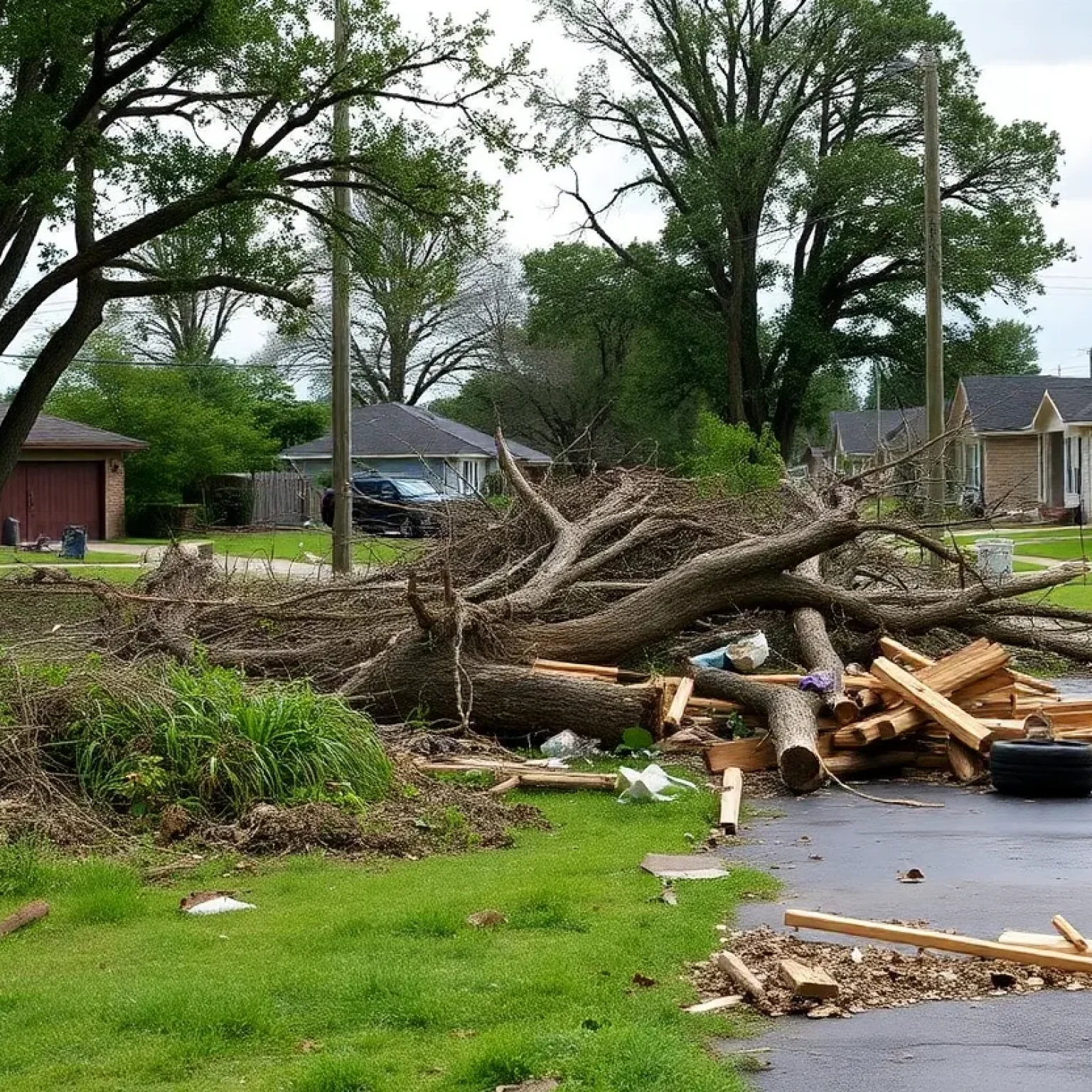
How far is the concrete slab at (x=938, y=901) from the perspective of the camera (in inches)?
186

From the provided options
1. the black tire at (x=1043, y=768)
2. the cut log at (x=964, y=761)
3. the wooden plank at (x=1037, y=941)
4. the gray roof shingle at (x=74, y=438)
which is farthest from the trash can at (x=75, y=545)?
the wooden plank at (x=1037, y=941)

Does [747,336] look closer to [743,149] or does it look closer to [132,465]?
[743,149]

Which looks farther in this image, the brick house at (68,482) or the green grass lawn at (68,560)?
the brick house at (68,482)

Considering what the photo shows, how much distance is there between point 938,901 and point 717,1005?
84.1 inches

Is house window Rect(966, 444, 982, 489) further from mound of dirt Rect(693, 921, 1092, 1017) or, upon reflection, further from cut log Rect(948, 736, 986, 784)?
mound of dirt Rect(693, 921, 1092, 1017)

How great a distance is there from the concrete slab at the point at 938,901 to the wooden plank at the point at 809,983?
0.14 meters

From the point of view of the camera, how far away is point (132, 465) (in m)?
46.8

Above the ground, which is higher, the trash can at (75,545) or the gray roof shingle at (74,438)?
the gray roof shingle at (74,438)

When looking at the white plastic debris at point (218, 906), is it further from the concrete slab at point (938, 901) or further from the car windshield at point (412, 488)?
the car windshield at point (412, 488)

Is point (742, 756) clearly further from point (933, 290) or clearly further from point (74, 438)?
point (74, 438)

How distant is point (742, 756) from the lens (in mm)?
10922

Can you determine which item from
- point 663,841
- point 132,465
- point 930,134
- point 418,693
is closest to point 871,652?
point 418,693

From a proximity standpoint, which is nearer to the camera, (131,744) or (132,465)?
(131,744)

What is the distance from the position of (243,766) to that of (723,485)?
10.8 meters
